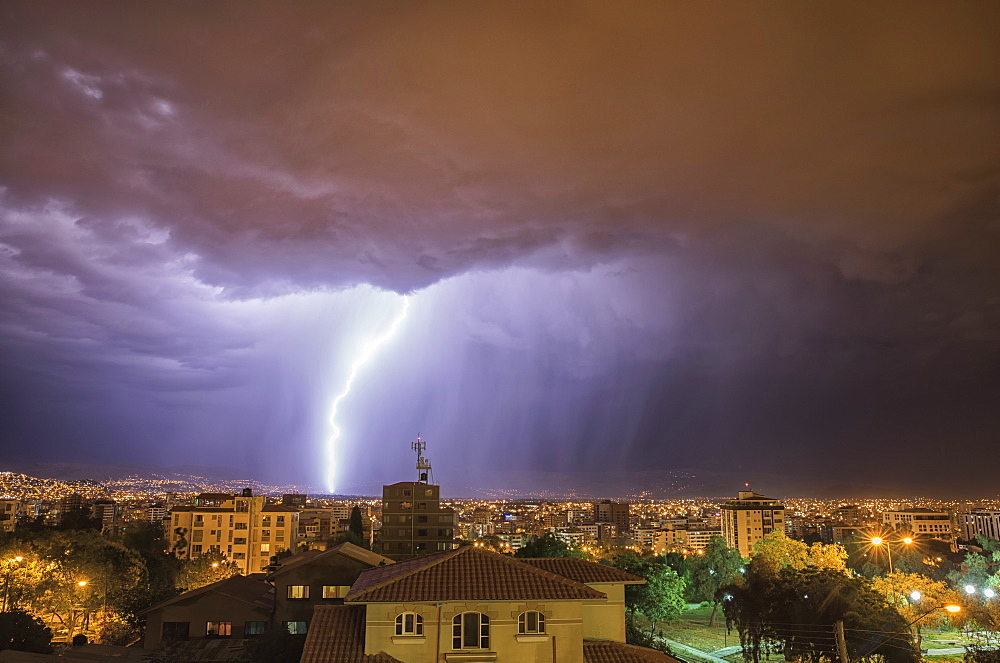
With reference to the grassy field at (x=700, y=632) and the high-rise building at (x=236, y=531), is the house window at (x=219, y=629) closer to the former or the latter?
the grassy field at (x=700, y=632)

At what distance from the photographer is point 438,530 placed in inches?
3649

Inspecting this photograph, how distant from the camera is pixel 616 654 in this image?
2297cm

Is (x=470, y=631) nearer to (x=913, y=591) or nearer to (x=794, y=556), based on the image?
(x=913, y=591)

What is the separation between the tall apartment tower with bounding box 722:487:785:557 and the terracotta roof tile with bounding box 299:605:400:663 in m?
137

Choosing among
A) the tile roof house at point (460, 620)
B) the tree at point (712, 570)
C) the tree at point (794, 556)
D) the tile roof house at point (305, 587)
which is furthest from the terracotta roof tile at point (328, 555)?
the tree at point (712, 570)

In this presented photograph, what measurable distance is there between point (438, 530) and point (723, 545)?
38918mm

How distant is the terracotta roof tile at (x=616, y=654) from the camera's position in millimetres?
22703

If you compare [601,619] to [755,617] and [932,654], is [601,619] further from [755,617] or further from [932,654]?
[932,654]

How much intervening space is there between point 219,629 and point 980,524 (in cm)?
20150

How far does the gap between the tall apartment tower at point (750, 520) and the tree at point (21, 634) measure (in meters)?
137

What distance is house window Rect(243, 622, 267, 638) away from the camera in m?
36.3

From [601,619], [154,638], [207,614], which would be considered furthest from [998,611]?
[154,638]

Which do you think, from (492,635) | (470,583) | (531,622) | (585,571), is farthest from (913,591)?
(470,583)

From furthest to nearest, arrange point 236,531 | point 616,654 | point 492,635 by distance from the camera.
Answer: point 236,531 < point 616,654 < point 492,635
